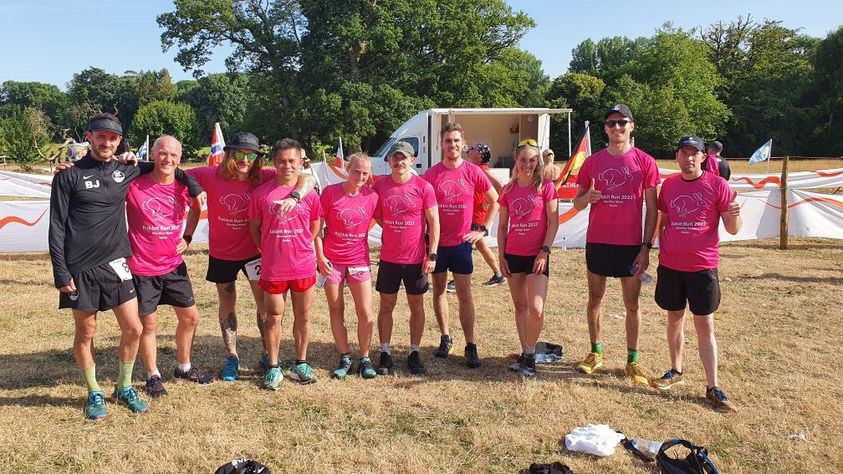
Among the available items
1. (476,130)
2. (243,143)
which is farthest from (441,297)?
(476,130)

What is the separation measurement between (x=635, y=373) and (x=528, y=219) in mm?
1502

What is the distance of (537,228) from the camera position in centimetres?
432

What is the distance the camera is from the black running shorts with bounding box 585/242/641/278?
426cm

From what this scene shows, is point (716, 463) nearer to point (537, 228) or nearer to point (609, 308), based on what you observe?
point (537, 228)

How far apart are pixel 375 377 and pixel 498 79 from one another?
34803mm

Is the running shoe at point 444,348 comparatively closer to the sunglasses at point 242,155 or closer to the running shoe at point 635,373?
the running shoe at point 635,373

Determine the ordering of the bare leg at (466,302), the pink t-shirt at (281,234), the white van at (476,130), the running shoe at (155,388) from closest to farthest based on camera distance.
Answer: the pink t-shirt at (281,234)
the running shoe at (155,388)
the bare leg at (466,302)
the white van at (476,130)

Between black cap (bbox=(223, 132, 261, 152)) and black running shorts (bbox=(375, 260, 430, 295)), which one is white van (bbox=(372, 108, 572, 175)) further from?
black cap (bbox=(223, 132, 261, 152))

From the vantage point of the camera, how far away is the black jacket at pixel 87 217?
11.1ft

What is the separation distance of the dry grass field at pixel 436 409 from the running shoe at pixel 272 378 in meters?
0.10

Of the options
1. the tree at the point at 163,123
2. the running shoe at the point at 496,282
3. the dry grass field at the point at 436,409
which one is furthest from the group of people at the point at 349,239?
the tree at the point at 163,123

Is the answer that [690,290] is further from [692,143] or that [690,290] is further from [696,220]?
[692,143]

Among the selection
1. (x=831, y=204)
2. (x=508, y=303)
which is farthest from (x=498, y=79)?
(x=508, y=303)

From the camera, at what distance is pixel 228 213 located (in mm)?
4164
